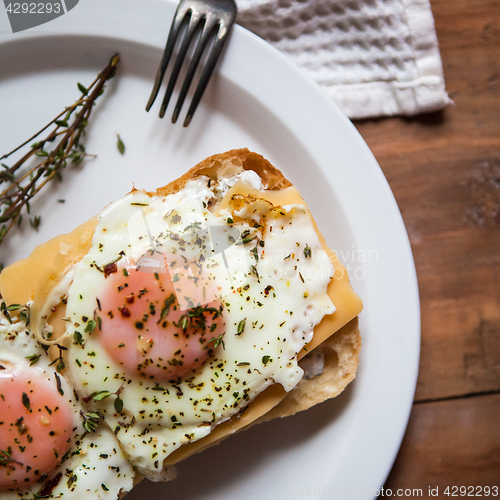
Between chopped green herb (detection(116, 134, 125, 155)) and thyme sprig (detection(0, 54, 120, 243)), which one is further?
chopped green herb (detection(116, 134, 125, 155))

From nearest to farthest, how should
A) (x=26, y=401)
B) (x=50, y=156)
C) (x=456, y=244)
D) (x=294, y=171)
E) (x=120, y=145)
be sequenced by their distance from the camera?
(x=26, y=401) < (x=50, y=156) < (x=120, y=145) < (x=294, y=171) < (x=456, y=244)

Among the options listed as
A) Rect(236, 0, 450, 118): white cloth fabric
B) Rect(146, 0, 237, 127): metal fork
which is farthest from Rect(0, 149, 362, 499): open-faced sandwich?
Rect(236, 0, 450, 118): white cloth fabric

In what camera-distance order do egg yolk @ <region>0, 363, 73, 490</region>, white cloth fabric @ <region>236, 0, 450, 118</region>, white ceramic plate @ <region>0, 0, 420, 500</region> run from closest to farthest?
egg yolk @ <region>0, 363, 73, 490</region>, white ceramic plate @ <region>0, 0, 420, 500</region>, white cloth fabric @ <region>236, 0, 450, 118</region>

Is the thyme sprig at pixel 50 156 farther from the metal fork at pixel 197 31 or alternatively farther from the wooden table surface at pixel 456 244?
the wooden table surface at pixel 456 244

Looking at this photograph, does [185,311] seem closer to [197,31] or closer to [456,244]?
[197,31]

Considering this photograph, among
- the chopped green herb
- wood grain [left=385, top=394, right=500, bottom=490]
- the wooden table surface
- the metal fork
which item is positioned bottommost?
wood grain [left=385, top=394, right=500, bottom=490]

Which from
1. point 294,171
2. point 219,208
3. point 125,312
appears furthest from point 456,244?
point 125,312

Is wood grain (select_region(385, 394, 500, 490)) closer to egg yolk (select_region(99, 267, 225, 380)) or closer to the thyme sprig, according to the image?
egg yolk (select_region(99, 267, 225, 380))
